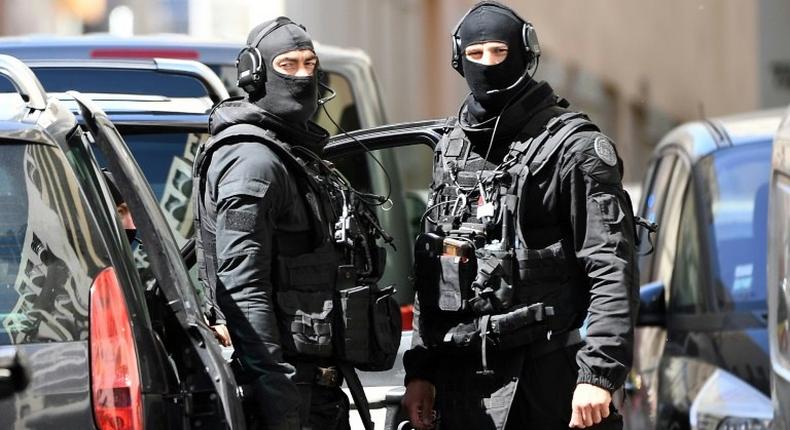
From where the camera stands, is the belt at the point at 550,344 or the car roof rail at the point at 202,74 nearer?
the belt at the point at 550,344

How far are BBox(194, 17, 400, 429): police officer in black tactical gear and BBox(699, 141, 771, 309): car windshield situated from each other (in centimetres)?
252

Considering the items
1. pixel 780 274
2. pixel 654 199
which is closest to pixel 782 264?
pixel 780 274

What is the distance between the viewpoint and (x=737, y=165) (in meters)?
6.97

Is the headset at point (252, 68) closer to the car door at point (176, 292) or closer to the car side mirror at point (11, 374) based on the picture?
the car door at point (176, 292)

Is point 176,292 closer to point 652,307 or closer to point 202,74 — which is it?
point 202,74

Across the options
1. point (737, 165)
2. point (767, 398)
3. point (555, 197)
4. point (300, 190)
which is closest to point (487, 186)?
point (555, 197)

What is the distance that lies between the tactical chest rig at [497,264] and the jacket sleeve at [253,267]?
512 millimetres

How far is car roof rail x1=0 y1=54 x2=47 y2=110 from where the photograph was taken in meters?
3.75

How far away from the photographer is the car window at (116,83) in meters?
5.66

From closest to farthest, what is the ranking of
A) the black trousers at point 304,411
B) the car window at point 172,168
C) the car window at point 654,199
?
the black trousers at point 304,411
the car window at point 172,168
the car window at point 654,199

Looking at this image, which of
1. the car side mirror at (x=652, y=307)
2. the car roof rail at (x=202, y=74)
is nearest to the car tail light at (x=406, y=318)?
the car roof rail at (x=202, y=74)

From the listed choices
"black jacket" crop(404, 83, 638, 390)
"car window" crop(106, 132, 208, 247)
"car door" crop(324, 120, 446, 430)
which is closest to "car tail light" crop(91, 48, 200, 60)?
"car window" crop(106, 132, 208, 247)

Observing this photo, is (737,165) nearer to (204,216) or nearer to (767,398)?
(767,398)

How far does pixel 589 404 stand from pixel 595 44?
2036cm
